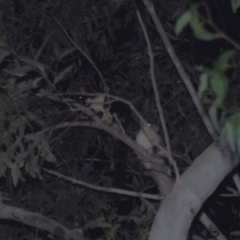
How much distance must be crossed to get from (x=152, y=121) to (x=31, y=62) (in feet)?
3.50

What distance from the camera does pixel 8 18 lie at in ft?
10.00

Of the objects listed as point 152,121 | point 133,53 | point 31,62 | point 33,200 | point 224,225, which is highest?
point 31,62

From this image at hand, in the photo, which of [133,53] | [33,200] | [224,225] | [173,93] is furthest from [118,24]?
[224,225]

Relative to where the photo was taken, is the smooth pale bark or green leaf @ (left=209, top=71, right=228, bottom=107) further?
the smooth pale bark

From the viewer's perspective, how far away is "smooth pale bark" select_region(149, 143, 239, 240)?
1640 mm

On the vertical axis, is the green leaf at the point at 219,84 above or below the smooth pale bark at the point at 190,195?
above

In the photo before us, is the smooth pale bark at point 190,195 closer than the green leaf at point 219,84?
No

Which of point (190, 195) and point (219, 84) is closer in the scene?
point (219, 84)

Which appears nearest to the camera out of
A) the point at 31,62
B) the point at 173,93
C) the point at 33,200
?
the point at 31,62

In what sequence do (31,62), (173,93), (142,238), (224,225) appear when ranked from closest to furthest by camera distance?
(31,62)
(142,238)
(173,93)
(224,225)

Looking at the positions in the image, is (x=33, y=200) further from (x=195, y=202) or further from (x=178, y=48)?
(x=195, y=202)

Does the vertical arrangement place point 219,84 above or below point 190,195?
above

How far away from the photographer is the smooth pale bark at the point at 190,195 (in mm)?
1640

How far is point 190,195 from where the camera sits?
1.65 m
